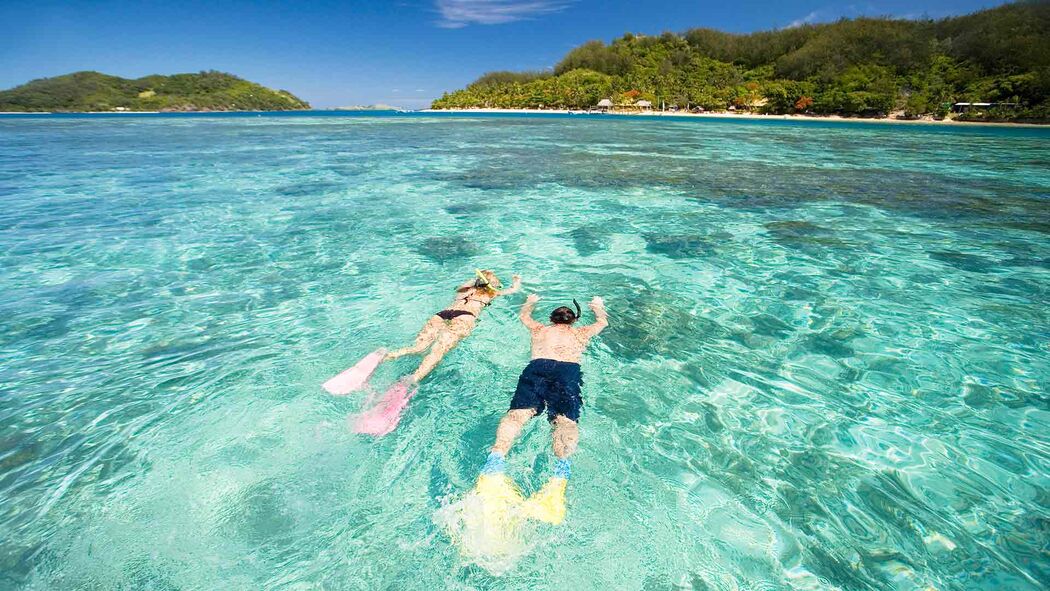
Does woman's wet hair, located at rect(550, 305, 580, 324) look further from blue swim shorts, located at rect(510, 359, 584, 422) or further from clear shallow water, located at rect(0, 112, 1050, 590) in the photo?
blue swim shorts, located at rect(510, 359, 584, 422)

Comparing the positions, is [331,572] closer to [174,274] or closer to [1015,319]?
[174,274]

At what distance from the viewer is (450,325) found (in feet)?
→ 20.1

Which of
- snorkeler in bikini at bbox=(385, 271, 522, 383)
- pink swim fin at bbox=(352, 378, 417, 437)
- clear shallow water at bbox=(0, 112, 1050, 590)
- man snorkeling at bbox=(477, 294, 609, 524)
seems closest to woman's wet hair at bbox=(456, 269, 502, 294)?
snorkeler in bikini at bbox=(385, 271, 522, 383)

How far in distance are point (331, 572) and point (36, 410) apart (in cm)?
442

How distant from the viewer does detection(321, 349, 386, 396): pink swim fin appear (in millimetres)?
4996

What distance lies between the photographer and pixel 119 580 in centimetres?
296

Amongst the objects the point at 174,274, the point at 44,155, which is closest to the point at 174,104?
the point at 44,155

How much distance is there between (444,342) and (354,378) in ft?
4.10

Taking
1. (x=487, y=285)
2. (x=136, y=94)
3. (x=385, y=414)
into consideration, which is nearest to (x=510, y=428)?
(x=385, y=414)

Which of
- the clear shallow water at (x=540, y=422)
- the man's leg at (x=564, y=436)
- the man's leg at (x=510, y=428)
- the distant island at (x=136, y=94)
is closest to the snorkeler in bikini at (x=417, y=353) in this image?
the clear shallow water at (x=540, y=422)

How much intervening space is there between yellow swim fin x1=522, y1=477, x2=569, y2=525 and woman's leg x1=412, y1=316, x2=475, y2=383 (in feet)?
7.57

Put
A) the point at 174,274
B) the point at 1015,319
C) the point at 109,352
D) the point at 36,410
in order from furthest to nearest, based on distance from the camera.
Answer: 1. the point at 174,274
2. the point at 1015,319
3. the point at 109,352
4. the point at 36,410

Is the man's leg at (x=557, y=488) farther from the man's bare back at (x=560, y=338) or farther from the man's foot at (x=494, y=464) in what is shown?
the man's bare back at (x=560, y=338)

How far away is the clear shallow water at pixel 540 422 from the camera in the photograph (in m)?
3.19
